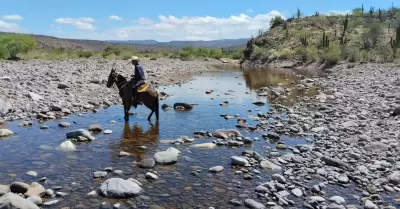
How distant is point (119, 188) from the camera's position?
6926 millimetres

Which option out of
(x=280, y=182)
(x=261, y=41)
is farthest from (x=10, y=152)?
(x=261, y=41)

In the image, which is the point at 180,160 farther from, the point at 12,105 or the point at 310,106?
the point at 310,106

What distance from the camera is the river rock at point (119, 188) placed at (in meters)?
→ 6.84

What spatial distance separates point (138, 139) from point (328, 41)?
49.8 metres

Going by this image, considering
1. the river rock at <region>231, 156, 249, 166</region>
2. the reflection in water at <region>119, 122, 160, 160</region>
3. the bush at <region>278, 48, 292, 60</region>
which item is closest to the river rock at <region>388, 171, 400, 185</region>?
the river rock at <region>231, 156, 249, 166</region>

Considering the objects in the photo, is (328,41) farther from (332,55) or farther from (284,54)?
(332,55)

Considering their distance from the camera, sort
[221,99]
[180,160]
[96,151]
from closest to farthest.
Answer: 1. [180,160]
2. [96,151]
3. [221,99]

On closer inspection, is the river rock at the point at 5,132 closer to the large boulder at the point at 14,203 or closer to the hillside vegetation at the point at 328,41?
the large boulder at the point at 14,203

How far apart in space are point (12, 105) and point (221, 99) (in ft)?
33.9

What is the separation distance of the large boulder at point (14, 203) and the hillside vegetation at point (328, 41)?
4028cm

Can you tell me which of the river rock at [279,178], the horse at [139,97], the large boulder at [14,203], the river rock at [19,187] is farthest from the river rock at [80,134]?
the river rock at [279,178]

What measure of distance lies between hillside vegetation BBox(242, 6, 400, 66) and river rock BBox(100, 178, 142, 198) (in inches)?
1518

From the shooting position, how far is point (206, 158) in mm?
9383

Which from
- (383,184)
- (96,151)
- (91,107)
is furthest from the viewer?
(91,107)
